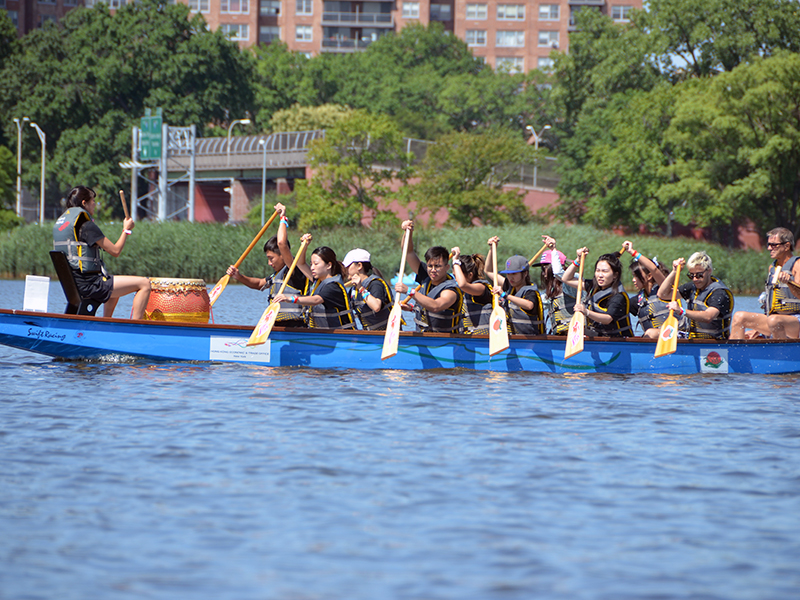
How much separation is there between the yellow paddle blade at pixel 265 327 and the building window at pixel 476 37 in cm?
8367

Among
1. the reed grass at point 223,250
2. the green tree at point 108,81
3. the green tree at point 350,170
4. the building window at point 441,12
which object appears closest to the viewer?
the reed grass at point 223,250

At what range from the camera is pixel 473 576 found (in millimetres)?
5680

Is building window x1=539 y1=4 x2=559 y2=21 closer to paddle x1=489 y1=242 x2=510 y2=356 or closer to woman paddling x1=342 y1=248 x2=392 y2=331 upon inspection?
woman paddling x1=342 y1=248 x2=392 y2=331

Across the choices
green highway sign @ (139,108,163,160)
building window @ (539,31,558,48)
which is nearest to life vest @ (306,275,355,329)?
green highway sign @ (139,108,163,160)

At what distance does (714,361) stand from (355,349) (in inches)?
169

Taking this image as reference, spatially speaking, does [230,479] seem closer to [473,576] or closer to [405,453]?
[405,453]

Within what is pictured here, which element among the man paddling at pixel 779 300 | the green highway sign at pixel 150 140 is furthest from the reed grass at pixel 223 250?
the man paddling at pixel 779 300

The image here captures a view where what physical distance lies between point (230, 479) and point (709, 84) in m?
43.2

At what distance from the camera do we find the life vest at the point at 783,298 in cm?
1292

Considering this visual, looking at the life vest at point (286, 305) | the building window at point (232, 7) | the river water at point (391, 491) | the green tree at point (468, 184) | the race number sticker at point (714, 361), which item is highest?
the building window at point (232, 7)

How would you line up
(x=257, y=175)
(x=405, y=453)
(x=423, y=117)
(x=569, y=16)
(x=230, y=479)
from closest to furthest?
(x=230, y=479) < (x=405, y=453) < (x=257, y=175) < (x=423, y=117) < (x=569, y=16)

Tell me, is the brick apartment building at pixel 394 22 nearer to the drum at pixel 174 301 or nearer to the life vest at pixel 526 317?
the life vest at pixel 526 317

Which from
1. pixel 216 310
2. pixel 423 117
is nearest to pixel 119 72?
pixel 423 117

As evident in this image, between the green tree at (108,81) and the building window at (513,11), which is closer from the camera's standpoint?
the green tree at (108,81)
